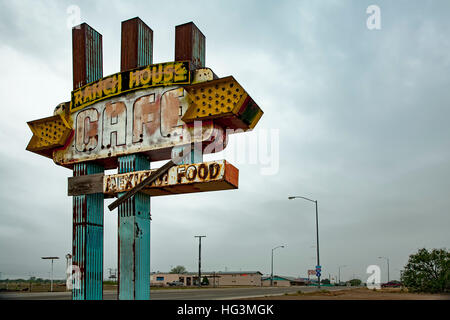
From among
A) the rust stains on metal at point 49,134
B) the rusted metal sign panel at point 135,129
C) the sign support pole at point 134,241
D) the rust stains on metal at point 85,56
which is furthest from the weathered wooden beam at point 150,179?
the rust stains on metal at point 85,56

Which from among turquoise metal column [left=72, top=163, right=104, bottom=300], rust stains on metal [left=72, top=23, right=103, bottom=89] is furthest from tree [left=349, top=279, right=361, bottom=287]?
rust stains on metal [left=72, top=23, right=103, bottom=89]

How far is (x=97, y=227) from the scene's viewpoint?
16.5 metres

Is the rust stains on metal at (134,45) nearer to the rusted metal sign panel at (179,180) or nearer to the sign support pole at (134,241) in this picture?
the sign support pole at (134,241)

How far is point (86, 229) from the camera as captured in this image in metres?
16.1

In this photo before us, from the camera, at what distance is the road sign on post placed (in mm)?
14336

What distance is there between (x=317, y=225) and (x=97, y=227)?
29.9 meters

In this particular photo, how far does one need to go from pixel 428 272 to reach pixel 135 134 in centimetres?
2718

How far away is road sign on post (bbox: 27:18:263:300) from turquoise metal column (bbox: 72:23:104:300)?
4 cm

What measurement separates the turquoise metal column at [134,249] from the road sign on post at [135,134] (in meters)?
0.03

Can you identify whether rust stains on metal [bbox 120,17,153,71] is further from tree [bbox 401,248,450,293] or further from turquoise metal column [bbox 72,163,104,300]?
tree [bbox 401,248,450,293]

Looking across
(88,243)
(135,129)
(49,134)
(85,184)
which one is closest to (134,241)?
(88,243)
